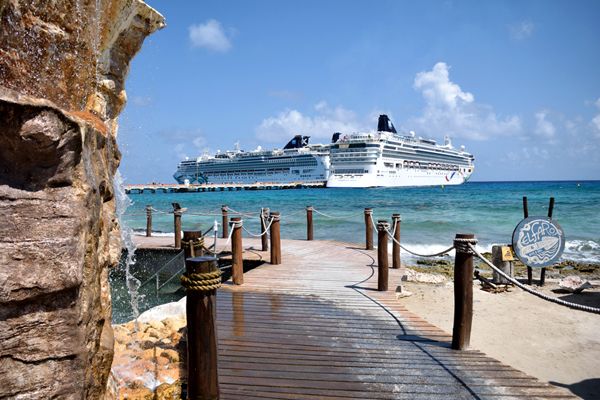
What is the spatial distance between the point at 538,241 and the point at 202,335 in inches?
298

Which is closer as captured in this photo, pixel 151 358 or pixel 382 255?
pixel 151 358

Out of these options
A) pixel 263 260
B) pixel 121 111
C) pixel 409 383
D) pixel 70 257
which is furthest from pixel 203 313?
pixel 263 260

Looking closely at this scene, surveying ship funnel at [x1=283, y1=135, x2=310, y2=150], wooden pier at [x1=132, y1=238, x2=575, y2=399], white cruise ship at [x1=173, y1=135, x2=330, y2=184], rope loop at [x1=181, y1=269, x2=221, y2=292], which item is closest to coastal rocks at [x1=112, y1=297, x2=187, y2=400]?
wooden pier at [x1=132, y1=238, x2=575, y2=399]

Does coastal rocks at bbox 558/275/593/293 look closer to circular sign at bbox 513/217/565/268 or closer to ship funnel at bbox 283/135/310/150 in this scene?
circular sign at bbox 513/217/565/268

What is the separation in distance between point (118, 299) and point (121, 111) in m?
6.89

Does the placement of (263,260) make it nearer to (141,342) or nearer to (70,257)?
(141,342)

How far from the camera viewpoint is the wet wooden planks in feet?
10.2

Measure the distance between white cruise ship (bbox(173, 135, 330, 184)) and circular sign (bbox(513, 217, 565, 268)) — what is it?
63.9 meters

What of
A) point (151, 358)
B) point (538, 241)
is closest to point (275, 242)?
point (151, 358)

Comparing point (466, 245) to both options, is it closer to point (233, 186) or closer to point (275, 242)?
point (275, 242)

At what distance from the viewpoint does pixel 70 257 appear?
1.84 m

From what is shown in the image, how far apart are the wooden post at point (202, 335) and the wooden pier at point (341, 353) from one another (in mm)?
437

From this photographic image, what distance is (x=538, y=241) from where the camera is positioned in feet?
26.2

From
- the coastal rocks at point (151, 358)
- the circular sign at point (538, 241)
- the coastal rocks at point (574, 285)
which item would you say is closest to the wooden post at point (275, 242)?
the coastal rocks at point (151, 358)
